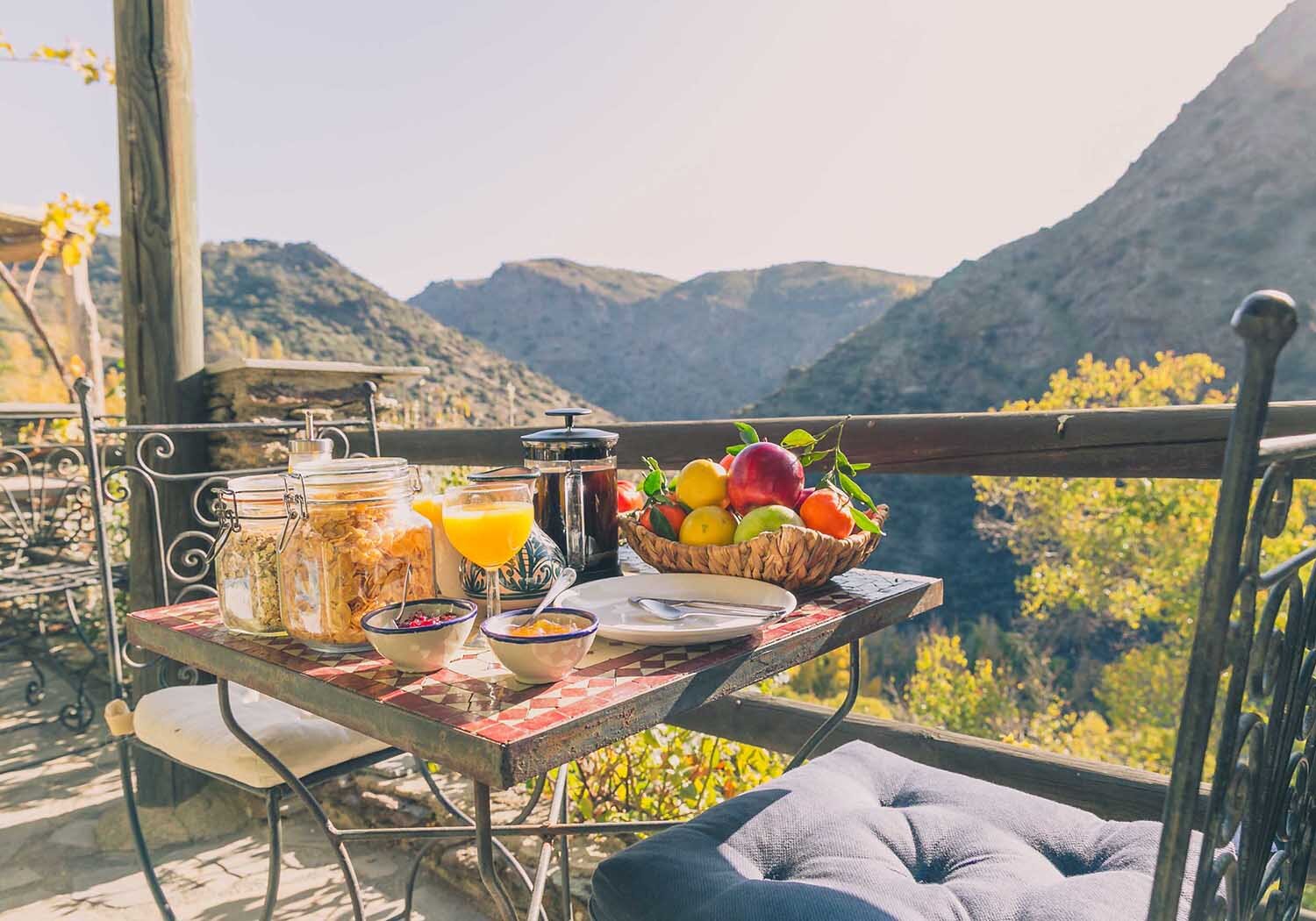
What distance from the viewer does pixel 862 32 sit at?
718 inches

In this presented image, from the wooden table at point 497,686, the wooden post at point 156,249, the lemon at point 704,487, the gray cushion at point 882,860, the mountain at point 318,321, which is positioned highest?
the mountain at point 318,321

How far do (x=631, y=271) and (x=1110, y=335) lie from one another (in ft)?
85.6

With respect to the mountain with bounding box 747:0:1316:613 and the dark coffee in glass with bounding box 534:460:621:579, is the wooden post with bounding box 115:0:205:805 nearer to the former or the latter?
the dark coffee in glass with bounding box 534:460:621:579

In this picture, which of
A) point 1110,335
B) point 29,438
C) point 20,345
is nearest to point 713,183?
point 1110,335

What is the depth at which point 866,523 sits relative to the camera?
47.9 inches

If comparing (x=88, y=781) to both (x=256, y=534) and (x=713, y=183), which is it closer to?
(x=256, y=534)

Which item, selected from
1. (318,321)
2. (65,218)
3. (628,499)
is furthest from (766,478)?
(318,321)

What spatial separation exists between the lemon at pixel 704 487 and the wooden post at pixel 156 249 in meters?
1.86

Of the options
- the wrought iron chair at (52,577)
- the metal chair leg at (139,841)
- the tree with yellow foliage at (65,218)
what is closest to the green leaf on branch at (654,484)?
the metal chair leg at (139,841)

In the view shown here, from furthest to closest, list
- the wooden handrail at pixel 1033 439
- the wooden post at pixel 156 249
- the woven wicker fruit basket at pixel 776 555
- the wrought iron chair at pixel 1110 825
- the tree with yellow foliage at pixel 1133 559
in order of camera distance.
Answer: the tree with yellow foliage at pixel 1133 559
the wooden post at pixel 156 249
the wooden handrail at pixel 1033 439
the woven wicker fruit basket at pixel 776 555
the wrought iron chair at pixel 1110 825

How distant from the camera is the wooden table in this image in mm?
741

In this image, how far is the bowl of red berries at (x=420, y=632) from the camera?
862 millimetres

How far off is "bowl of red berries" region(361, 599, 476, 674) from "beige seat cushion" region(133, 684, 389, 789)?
1.44 ft

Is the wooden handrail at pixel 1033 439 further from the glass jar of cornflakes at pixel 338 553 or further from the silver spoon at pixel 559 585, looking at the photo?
the glass jar of cornflakes at pixel 338 553
